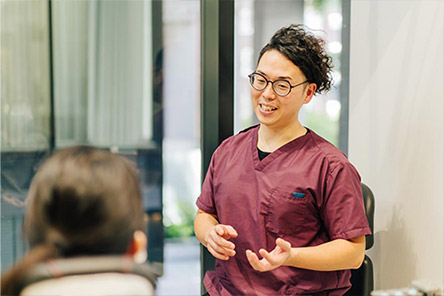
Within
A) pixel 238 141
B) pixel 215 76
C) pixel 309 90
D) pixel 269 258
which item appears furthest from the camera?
pixel 215 76

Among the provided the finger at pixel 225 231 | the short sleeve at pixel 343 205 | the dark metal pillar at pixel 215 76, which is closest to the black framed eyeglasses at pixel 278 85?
the short sleeve at pixel 343 205

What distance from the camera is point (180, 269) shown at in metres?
2.73

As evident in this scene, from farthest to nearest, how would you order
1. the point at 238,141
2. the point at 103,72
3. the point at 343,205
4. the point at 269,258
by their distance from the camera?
the point at 103,72, the point at 238,141, the point at 343,205, the point at 269,258

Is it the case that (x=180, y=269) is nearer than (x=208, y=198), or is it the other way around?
(x=208, y=198)

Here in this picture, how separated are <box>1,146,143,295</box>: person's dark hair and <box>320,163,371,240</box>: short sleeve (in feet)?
2.45

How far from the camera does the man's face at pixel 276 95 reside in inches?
58.1

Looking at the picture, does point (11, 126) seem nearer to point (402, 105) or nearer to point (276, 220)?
point (276, 220)

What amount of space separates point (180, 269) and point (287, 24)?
4.69ft

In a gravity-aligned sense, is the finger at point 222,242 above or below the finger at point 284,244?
below

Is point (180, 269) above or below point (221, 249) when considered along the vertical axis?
below

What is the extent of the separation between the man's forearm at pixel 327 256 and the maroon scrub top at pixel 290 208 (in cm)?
3

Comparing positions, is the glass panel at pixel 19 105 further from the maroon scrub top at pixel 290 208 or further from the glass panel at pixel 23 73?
the maroon scrub top at pixel 290 208

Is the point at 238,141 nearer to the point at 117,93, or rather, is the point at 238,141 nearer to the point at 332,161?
the point at 332,161

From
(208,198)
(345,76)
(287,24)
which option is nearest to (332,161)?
(208,198)
